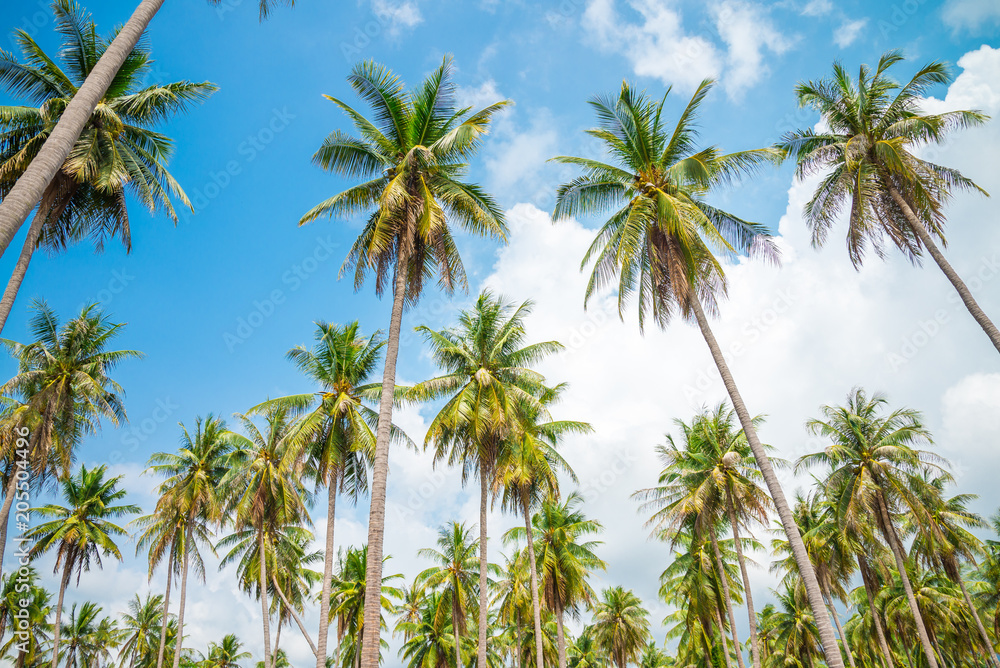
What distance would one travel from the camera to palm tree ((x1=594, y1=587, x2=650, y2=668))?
147 feet

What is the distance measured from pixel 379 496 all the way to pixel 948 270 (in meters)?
18.3

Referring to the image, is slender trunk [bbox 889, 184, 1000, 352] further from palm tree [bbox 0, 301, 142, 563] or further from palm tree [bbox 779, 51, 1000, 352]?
palm tree [bbox 0, 301, 142, 563]

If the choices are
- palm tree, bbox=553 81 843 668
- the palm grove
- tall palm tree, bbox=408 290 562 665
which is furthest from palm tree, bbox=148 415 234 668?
palm tree, bbox=553 81 843 668

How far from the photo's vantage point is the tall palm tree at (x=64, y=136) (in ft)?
25.2

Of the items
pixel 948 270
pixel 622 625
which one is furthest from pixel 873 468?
pixel 622 625

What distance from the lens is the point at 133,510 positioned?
3397 cm

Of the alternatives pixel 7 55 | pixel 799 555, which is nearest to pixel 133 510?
pixel 7 55

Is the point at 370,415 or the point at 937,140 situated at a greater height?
the point at 937,140

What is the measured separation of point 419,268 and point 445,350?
8.07 metres

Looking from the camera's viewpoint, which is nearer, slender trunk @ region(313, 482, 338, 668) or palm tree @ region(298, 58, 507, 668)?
palm tree @ region(298, 58, 507, 668)

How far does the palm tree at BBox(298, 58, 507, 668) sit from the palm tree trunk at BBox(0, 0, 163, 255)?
21.5 ft

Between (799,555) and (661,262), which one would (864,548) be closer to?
(799,555)

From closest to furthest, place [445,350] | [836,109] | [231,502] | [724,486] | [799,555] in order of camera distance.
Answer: [799,555] → [836,109] → [445,350] → [724,486] → [231,502]

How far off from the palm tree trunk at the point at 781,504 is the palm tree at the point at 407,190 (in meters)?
7.23
